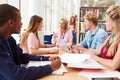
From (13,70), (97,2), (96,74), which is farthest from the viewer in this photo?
(97,2)

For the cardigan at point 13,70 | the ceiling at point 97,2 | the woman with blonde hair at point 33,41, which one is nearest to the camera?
the cardigan at point 13,70

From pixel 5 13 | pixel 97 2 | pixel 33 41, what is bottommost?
pixel 33 41

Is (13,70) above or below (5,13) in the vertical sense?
below

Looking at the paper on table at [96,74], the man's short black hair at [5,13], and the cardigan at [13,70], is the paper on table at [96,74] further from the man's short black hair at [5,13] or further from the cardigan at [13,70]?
the man's short black hair at [5,13]

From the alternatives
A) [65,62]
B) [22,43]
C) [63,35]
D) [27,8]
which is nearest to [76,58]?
[65,62]

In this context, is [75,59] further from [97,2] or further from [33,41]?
[97,2]

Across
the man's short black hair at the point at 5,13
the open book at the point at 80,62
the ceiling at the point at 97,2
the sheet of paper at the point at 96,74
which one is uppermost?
the ceiling at the point at 97,2

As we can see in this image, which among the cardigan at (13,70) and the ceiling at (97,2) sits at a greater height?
the ceiling at (97,2)

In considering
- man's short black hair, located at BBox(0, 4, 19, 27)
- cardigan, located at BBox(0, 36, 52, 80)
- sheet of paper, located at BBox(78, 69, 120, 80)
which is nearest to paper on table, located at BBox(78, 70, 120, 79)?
sheet of paper, located at BBox(78, 69, 120, 80)

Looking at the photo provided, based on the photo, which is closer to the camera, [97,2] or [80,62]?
[80,62]

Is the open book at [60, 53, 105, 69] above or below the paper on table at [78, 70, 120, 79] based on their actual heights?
above

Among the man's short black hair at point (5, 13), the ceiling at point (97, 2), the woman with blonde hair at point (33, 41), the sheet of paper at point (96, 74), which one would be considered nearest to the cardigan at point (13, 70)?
the man's short black hair at point (5, 13)

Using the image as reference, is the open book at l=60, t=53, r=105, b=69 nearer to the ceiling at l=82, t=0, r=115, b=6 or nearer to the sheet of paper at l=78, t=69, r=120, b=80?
the sheet of paper at l=78, t=69, r=120, b=80

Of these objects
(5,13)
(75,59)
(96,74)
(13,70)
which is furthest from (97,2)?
(13,70)
